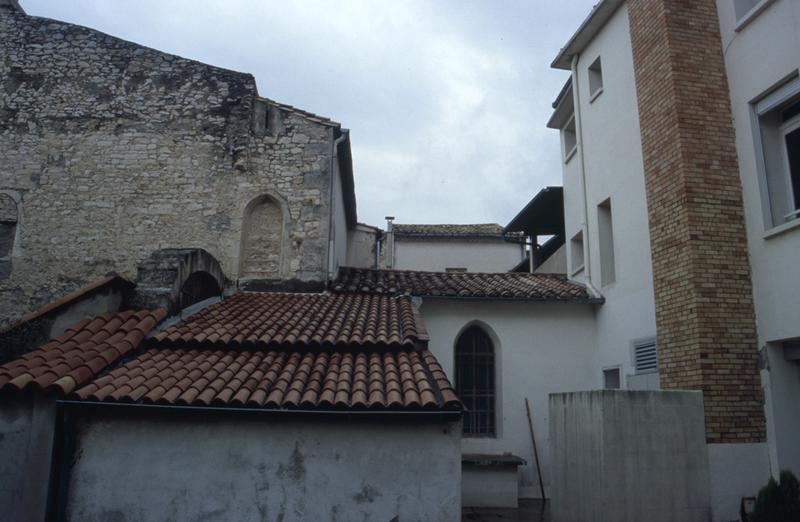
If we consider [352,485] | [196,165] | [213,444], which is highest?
[196,165]

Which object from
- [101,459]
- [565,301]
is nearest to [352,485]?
[101,459]

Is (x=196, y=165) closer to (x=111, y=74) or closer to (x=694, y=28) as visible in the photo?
(x=111, y=74)

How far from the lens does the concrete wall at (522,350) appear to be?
41.3 ft

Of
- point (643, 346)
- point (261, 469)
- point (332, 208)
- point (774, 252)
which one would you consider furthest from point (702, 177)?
point (332, 208)

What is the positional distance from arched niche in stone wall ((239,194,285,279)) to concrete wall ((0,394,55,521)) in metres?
6.36

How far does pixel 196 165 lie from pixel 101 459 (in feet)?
26.3

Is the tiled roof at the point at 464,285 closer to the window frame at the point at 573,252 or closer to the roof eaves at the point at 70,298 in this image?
the window frame at the point at 573,252

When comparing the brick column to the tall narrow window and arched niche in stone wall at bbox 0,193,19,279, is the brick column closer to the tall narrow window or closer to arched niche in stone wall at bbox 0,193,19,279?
the tall narrow window

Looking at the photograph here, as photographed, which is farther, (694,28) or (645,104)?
(645,104)

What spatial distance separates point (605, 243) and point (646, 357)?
3053 millimetres

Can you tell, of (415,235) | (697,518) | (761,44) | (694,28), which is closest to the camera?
(697,518)

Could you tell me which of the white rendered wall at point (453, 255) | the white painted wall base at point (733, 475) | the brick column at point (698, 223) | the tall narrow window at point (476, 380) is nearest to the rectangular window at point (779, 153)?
the brick column at point (698, 223)

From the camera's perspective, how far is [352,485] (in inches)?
270

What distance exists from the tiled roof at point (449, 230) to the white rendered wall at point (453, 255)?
304 millimetres
